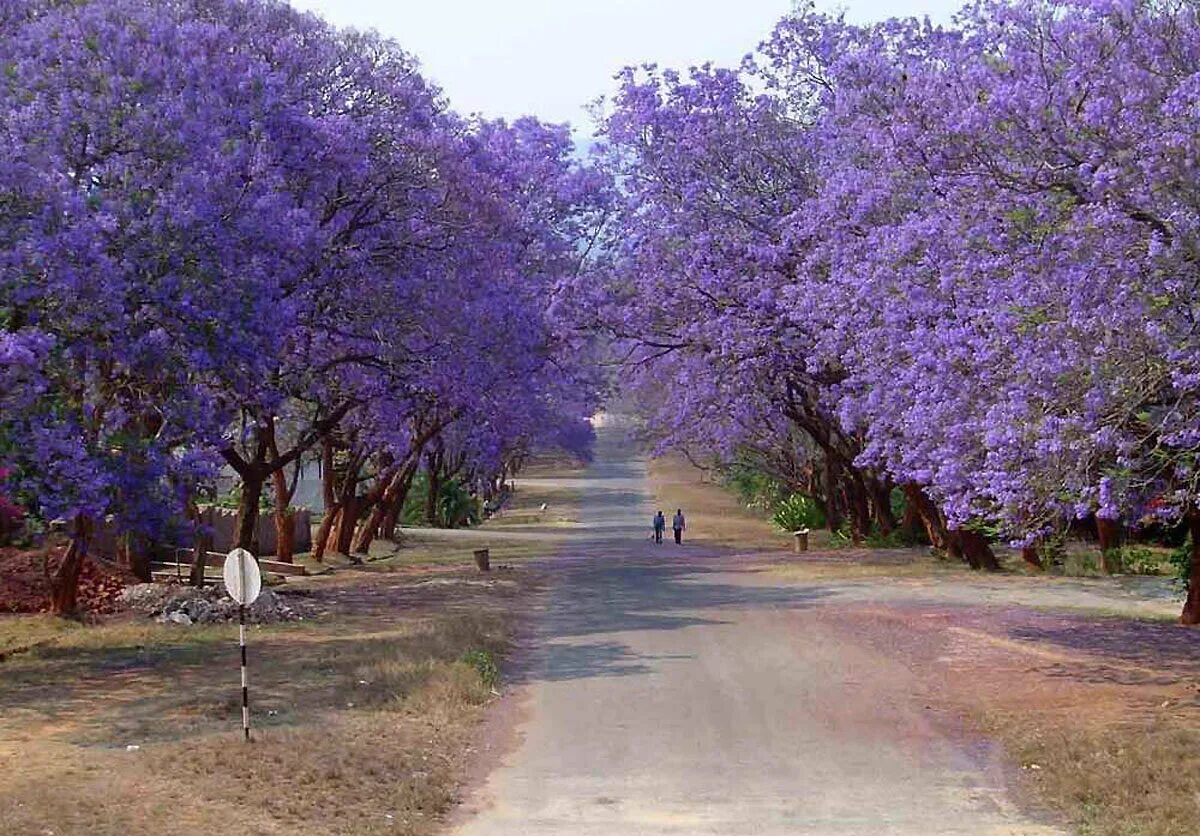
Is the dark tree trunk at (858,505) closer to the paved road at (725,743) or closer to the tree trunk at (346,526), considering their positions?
the tree trunk at (346,526)

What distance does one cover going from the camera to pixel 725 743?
12570 millimetres

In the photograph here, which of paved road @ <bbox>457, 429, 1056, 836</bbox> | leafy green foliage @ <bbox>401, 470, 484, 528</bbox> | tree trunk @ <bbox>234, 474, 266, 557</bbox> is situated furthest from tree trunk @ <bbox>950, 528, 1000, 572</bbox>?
leafy green foliage @ <bbox>401, 470, 484, 528</bbox>

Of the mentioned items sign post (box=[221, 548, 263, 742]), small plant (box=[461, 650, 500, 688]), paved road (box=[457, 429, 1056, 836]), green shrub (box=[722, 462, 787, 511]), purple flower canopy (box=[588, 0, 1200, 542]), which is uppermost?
purple flower canopy (box=[588, 0, 1200, 542])

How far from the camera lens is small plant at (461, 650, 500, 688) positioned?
16.0m

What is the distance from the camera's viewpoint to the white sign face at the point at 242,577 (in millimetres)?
12039

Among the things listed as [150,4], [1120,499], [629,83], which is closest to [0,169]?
[150,4]

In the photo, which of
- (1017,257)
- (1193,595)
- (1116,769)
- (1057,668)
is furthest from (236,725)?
(1193,595)

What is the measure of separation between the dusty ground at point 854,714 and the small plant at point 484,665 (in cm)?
39

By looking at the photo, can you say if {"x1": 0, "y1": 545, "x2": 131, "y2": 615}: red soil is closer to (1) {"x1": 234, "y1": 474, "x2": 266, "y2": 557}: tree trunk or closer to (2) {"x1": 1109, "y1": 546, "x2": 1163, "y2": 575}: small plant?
(1) {"x1": 234, "y1": 474, "x2": 266, "y2": 557}: tree trunk

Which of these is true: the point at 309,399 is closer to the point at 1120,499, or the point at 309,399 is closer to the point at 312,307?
the point at 312,307

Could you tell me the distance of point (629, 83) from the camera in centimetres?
3028

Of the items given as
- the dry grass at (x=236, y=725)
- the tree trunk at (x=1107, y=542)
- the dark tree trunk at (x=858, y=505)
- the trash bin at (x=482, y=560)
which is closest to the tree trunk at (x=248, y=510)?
the dry grass at (x=236, y=725)

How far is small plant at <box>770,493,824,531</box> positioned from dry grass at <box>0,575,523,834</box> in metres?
32.4

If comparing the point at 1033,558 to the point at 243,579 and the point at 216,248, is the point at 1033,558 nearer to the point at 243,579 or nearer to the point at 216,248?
the point at 216,248
